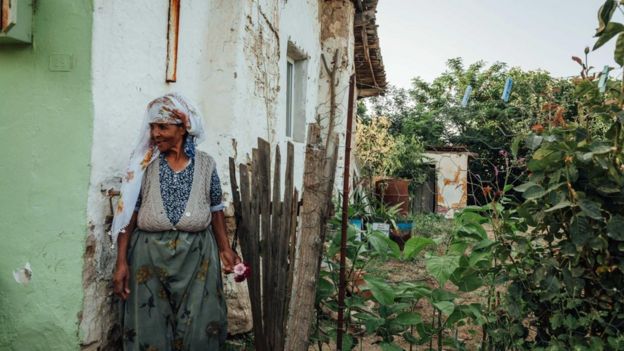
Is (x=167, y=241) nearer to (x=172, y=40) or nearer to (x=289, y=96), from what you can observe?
(x=172, y=40)

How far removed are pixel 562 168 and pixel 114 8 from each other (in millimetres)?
2221

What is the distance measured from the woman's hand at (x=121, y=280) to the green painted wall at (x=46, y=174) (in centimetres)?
19

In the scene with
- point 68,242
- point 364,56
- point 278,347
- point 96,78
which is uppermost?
point 364,56

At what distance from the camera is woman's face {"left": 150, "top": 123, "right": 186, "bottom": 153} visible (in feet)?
7.63

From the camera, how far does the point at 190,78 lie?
3.18m

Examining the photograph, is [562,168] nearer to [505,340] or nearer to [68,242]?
[505,340]

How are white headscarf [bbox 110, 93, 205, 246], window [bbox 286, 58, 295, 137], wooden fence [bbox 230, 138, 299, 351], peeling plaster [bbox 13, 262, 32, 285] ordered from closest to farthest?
white headscarf [bbox 110, 93, 205, 246] < peeling plaster [bbox 13, 262, 32, 285] < wooden fence [bbox 230, 138, 299, 351] < window [bbox 286, 58, 295, 137]

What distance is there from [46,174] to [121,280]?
0.64 metres

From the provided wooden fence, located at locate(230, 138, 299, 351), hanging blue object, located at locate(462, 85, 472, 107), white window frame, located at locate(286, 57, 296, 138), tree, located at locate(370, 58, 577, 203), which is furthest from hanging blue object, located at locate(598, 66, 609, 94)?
hanging blue object, located at locate(462, 85, 472, 107)

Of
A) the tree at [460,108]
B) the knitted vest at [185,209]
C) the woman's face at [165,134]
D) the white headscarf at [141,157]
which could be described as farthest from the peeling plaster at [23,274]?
the tree at [460,108]

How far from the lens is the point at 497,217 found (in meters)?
2.32

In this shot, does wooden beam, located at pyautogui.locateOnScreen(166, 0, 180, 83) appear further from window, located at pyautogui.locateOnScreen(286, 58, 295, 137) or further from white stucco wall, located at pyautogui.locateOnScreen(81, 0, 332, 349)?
window, located at pyautogui.locateOnScreen(286, 58, 295, 137)

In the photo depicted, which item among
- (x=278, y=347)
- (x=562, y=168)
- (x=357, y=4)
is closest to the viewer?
(x=562, y=168)

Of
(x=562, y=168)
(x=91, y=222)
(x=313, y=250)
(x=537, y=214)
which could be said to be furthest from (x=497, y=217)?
(x=91, y=222)
